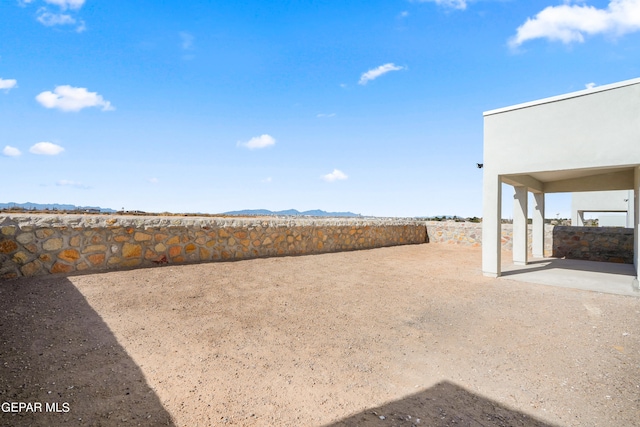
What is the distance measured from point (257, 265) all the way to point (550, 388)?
6.37m

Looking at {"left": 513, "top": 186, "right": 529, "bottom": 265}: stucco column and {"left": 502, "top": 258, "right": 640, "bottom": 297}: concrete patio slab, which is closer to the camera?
{"left": 502, "top": 258, "right": 640, "bottom": 297}: concrete patio slab

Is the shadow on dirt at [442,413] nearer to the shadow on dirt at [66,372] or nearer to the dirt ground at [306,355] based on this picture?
the dirt ground at [306,355]

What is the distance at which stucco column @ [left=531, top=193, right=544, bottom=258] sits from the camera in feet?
38.0

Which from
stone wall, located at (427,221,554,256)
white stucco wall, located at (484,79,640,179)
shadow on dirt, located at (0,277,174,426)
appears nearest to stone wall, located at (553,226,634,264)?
stone wall, located at (427,221,554,256)

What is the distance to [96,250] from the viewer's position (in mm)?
6426

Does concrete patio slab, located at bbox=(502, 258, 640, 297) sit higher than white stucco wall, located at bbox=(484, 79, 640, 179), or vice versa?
white stucco wall, located at bbox=(484, 79, 640, 179)

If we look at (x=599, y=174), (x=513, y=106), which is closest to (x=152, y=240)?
(x=513, y=106)

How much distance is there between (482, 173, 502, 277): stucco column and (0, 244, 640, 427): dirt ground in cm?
160

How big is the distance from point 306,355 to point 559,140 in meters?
7.20

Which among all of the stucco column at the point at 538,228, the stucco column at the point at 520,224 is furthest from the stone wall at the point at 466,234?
the stucco column at the point at 520,224

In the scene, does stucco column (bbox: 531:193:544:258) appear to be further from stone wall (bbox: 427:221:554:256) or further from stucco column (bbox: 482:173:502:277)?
stucco column (bbox: 482:173:502:277)

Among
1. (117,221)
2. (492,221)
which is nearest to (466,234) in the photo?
(492,221)

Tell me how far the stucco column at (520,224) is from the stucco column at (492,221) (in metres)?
2.99

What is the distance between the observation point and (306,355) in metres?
3.60
